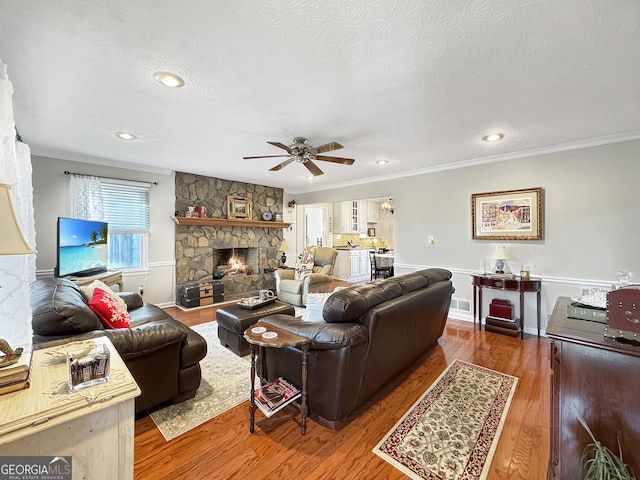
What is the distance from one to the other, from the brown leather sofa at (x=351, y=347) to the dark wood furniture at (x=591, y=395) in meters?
0.97

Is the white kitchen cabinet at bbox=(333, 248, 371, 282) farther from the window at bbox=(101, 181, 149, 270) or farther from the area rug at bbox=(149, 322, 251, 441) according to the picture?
the area rug at bbox=(149, 322, 251, 441)

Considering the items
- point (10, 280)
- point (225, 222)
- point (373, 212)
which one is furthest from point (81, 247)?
point (373, 212)

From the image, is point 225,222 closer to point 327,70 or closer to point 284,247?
point 284,247

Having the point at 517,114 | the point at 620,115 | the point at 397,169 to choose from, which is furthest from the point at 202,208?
the point at 620,115

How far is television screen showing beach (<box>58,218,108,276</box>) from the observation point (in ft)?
10.7

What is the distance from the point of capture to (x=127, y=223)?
4.56 m

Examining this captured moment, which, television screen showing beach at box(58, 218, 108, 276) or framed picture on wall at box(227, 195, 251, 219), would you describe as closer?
television screen showing beach at box(58, 218, 108, 276)

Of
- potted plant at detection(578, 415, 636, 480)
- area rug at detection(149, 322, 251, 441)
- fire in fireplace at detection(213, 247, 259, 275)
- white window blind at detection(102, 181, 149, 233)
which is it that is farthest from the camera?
fire in fireplace at detection(213, 247, 259, 275)

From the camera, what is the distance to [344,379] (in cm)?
176

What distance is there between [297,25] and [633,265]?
167 inches

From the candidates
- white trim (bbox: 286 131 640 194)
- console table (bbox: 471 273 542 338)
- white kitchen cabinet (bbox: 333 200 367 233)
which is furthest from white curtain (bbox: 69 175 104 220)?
white kitchen cabinet (bbox: 333 200 367 233)

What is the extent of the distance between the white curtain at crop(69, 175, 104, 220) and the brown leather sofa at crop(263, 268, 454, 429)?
3742mm

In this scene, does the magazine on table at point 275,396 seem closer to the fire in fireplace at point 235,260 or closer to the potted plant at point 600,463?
A: the potted plant at point 600,463

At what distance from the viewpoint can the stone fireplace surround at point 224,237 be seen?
5.17m
